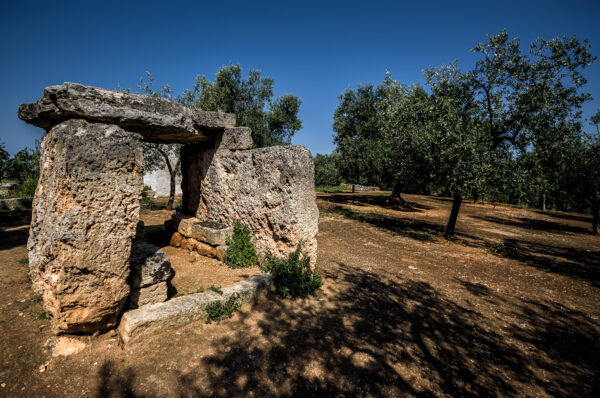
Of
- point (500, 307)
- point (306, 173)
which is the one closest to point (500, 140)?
point (500, 307)

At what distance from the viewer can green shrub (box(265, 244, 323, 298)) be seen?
17.3 ft

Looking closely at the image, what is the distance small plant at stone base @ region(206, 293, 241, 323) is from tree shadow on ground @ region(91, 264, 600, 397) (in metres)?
0.19

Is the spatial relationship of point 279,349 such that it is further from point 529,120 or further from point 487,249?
point 529,120

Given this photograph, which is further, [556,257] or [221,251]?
[556,257]

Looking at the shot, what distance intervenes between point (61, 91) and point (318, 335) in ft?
17.1

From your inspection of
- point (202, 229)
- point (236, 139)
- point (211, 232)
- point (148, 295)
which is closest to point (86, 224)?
point (148, 295)

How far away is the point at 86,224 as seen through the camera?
133 inches

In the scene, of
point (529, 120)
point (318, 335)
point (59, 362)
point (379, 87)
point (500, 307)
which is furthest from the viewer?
point (379, 87)

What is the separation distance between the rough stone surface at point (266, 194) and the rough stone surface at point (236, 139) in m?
0.19

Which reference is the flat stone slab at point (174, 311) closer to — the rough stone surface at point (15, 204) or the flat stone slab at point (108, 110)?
the flat stone slab at point (108, 110)

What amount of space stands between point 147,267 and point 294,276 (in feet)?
8.97

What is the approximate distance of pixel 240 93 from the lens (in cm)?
1675

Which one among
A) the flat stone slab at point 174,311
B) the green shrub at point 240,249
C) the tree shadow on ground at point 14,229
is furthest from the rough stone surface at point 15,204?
the flat stone slab at point 174,311

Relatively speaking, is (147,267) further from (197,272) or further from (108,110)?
(108,110)
